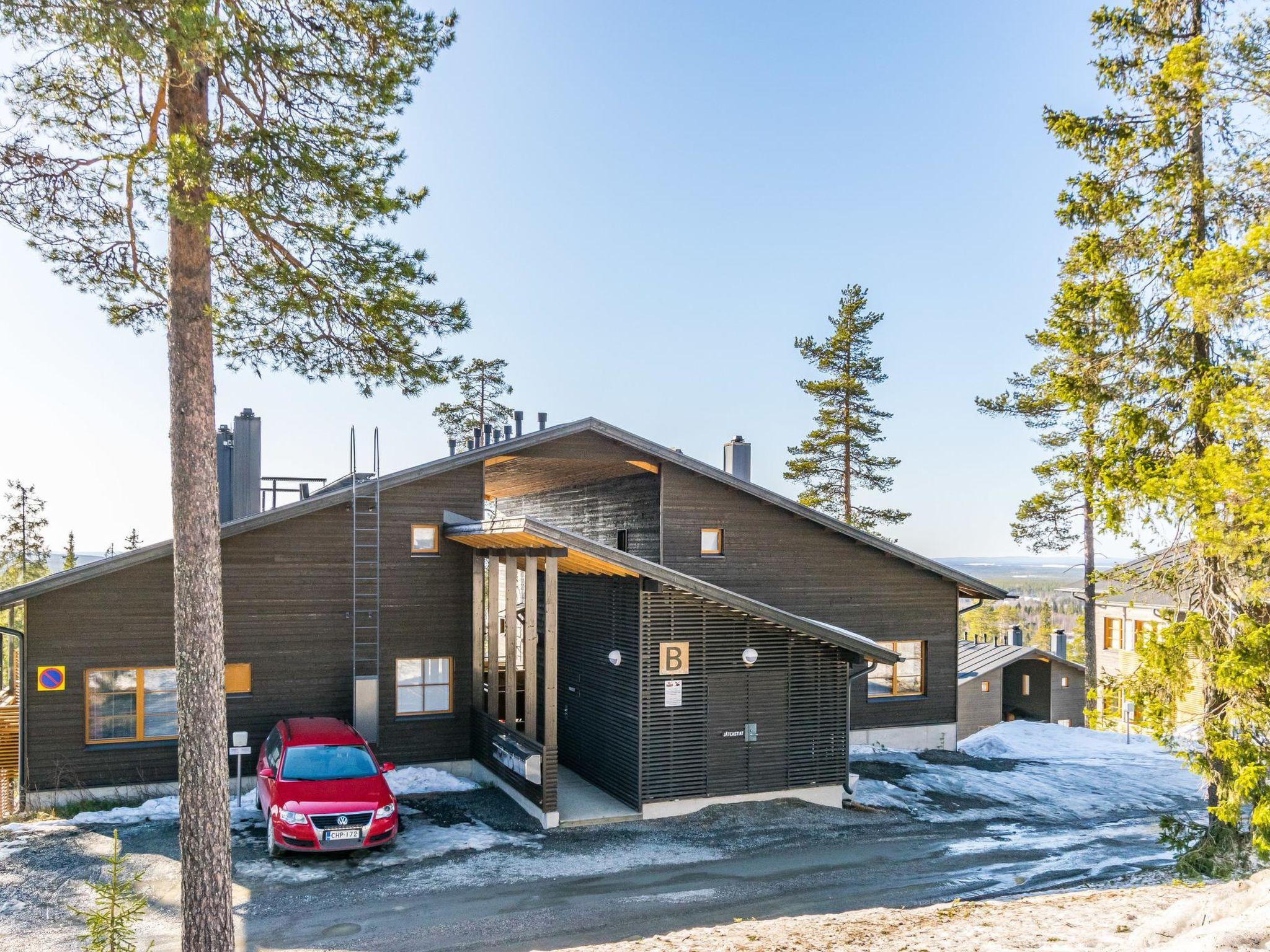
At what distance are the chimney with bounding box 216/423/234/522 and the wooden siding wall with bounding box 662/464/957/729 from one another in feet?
30.7

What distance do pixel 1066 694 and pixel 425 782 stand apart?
22.9 m

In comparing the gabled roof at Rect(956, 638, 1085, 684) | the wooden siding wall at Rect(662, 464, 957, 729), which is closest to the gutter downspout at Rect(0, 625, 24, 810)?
the wooden siding wall at Rect(662, 464, 957, 729)

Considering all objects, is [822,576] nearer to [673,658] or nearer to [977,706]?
[673,658]

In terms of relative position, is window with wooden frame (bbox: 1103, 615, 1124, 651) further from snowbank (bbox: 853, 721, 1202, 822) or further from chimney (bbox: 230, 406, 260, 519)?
chimney (bbox: 230, 406, 260, 519)

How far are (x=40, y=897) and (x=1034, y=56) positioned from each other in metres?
19.8

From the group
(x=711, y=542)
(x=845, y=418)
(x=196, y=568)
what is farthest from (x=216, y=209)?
(x=845, y=418)

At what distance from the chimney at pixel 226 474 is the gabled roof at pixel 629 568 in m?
6.85

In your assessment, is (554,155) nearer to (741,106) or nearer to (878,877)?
(741,106)

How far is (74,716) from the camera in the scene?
1255 centimetres

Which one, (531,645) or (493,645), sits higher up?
(531,645)

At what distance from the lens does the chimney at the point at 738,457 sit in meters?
19.1

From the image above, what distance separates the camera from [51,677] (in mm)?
12414

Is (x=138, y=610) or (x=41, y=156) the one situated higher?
(x=41, y=156)

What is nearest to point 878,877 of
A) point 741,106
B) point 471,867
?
point 471,867
